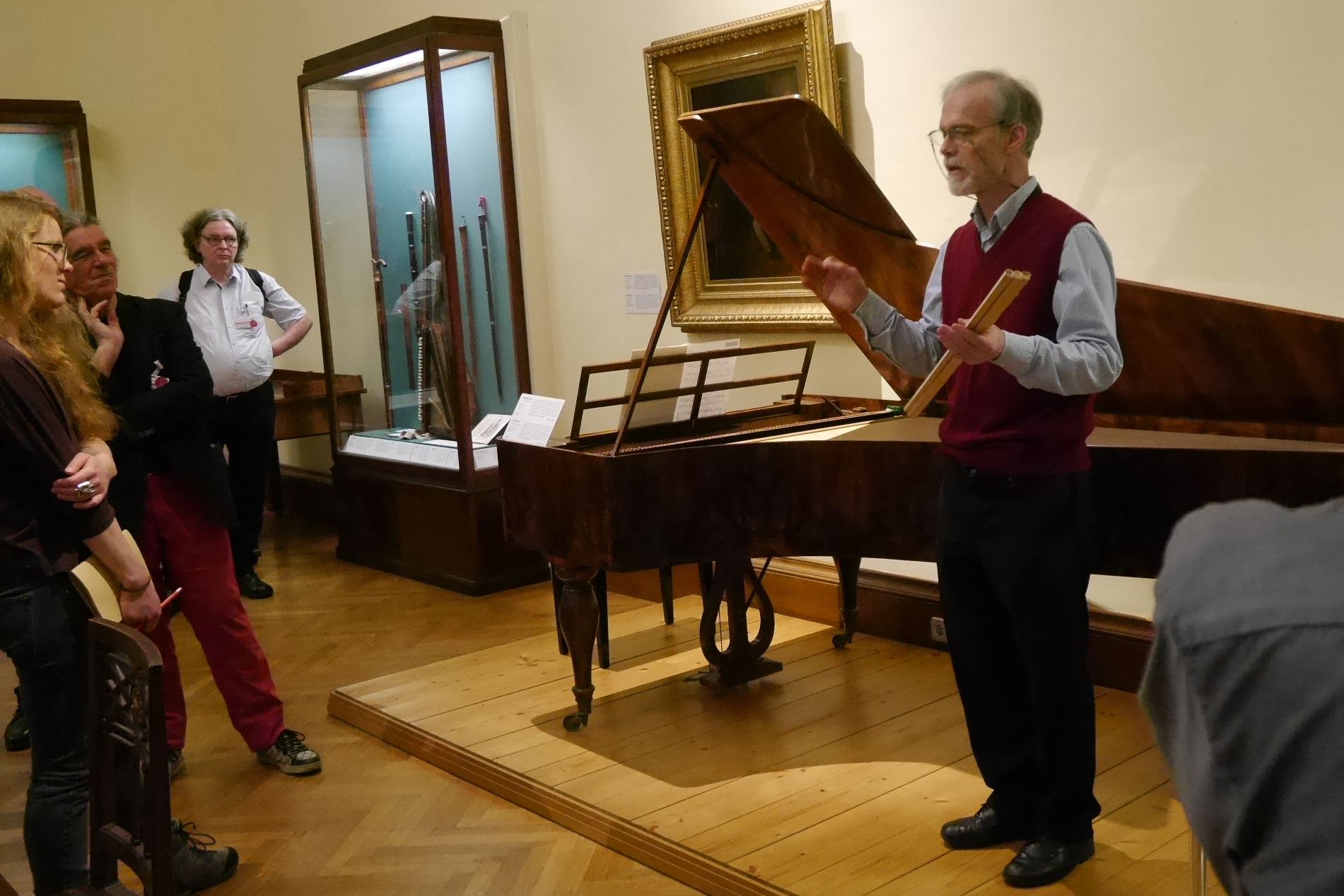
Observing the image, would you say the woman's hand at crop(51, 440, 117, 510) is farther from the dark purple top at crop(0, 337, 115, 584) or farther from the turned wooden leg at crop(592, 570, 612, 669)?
the turned wooden leg at crop(592, 570, 612, 669)

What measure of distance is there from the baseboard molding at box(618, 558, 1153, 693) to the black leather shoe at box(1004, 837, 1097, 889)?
973mm

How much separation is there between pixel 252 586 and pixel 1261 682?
550 cm

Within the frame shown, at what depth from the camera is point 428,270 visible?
5.66 m

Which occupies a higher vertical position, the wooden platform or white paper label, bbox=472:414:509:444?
white paper label, bbox=472:414:509:444

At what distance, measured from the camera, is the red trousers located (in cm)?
339

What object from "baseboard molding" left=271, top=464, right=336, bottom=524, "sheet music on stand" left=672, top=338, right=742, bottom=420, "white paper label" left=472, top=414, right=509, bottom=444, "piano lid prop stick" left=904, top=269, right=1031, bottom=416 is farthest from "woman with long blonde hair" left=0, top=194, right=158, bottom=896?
"baseboard molding" left=271, top=464, right=336, bottom=524

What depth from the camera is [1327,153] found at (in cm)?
321

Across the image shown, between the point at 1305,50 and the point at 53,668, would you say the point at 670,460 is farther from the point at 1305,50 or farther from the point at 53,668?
the point at 1305,50

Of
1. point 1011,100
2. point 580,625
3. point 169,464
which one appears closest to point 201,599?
point 169,464

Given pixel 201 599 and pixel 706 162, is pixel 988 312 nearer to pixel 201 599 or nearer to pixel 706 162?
pixel 201 599

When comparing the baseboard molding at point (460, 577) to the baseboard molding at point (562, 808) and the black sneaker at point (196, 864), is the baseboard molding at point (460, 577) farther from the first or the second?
the black sneaker at point (196, 864)

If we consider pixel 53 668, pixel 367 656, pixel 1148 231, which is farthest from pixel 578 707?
→ pixel 1148 231

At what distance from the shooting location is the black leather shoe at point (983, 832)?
2.86m

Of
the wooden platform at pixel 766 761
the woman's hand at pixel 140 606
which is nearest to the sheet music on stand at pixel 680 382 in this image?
the wooden platform at pixel 766 761
